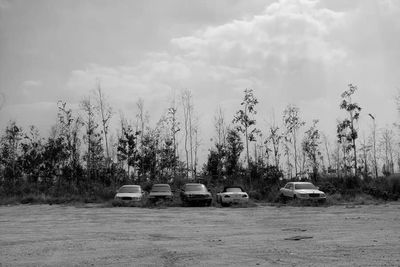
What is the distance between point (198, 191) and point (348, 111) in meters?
20.4

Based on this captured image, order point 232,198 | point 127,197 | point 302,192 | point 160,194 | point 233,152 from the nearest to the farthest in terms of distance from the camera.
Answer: point 127,197
point 232,198
point 302,192
point 160,194
point 233,152

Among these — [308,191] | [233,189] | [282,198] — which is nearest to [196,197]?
[233,189]

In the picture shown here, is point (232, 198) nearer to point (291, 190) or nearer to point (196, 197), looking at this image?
point (196, 197)

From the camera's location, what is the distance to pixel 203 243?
1077 centimetres

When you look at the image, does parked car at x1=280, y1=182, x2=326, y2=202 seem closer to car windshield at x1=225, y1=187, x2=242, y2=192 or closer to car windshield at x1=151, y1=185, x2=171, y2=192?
car windshield at x1=225, y1=187, x2=242, y2=192

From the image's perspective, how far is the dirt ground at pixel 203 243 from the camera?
8461mm

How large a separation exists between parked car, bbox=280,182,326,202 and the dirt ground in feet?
34.5

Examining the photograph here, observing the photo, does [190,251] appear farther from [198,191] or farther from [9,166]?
[9,166]

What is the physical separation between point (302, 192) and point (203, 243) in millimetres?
17489

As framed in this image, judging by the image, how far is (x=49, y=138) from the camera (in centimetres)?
5122

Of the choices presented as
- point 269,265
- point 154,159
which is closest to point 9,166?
point 154,159

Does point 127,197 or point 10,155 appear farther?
point 10,155

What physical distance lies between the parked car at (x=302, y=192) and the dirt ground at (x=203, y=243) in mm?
10507

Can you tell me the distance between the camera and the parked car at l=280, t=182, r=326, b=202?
26766 mm
